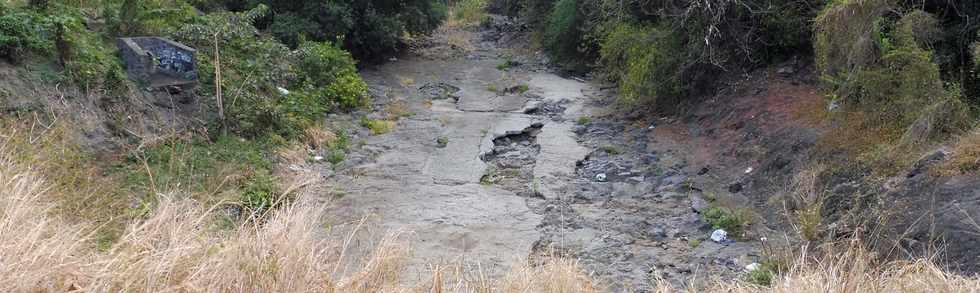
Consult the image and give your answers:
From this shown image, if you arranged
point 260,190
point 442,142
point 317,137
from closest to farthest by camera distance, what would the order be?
point 260,190 → point 317,137 → point 442,142

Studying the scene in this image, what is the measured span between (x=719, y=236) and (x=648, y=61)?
5257mm

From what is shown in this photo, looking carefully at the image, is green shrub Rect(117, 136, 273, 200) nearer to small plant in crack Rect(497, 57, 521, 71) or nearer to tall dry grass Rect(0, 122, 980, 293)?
tall dry grass Rect(0, 122, 980, 293)

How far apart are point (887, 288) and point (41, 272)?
3982 mm

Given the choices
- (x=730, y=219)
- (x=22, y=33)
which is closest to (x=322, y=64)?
(x=22, y=33)

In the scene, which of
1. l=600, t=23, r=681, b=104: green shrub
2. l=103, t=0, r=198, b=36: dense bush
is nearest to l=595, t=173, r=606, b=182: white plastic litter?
l=600, t=23, r=681, b=104: green shrub

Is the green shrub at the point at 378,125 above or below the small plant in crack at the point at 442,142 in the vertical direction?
below

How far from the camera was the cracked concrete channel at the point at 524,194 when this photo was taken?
6.85 meters

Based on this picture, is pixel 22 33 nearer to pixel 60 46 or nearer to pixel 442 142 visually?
pixel 60 46

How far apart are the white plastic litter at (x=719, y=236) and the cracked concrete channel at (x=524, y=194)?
0.14m

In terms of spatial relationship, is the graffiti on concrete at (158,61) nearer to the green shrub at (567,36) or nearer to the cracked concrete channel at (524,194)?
the cracked concrete channel at (524,194)

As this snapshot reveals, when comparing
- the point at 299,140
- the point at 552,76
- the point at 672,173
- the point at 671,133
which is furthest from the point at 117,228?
the point at 552,76

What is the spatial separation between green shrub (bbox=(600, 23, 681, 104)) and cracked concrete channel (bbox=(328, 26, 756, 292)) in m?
0.74

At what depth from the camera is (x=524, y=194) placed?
875 cm

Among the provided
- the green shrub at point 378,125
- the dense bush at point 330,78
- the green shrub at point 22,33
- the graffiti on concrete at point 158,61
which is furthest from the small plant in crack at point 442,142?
the green shrub at point 22,33
